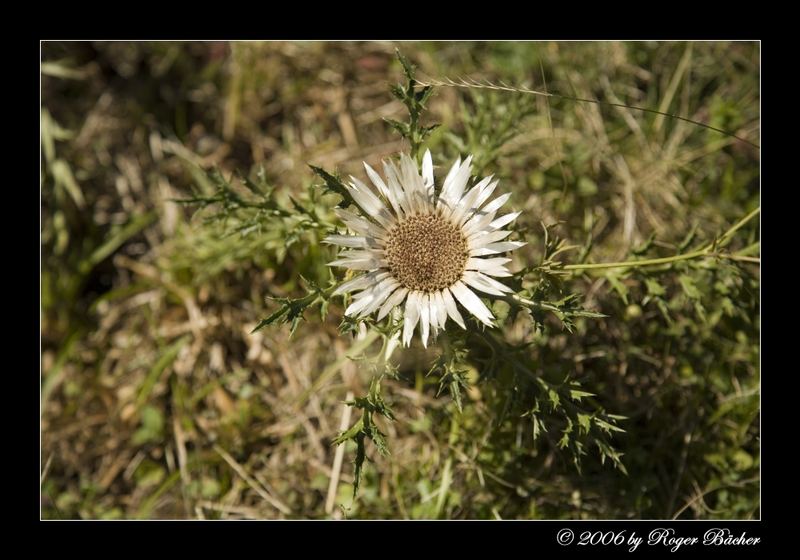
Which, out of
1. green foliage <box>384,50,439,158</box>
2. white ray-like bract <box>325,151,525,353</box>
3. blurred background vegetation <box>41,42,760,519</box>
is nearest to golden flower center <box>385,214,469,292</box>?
white ray-like bract <box>325,151,525,353</box>

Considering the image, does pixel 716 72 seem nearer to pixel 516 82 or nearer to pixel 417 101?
pixel 516 82

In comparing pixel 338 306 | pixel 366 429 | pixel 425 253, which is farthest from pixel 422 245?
pixel 338 306

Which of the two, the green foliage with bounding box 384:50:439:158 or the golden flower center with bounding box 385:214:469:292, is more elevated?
the green foliage with bounding box 384:50:439:158

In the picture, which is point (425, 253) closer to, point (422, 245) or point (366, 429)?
point (422, 245)

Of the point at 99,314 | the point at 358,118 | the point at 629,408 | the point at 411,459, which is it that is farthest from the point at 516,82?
the point at 99,314

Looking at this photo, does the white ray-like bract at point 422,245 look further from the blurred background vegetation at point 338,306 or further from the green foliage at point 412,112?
the blurred background vegetation at point 338,306

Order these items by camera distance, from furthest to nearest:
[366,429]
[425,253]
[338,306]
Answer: [338,306] < [425,253] < [366,429]

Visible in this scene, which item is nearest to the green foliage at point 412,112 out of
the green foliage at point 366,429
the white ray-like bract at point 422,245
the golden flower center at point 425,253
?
the white ray-like bract at point 422,245

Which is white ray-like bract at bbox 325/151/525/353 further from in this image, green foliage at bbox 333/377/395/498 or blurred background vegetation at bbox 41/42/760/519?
blurred background vegetation at bbox 41/42/760/519
